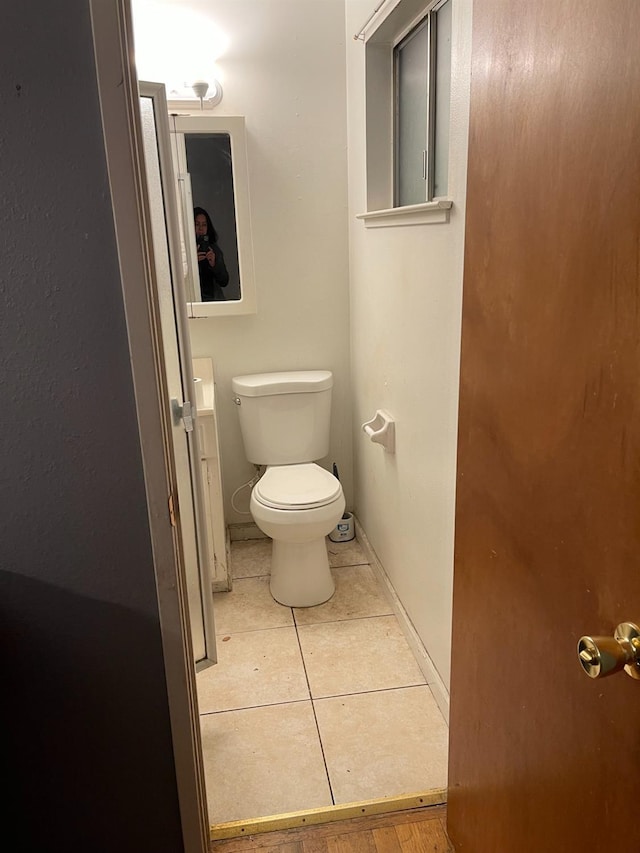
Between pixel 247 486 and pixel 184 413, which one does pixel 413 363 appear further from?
pixel 247 486

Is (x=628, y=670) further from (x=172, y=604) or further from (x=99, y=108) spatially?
(x=99, y=108)

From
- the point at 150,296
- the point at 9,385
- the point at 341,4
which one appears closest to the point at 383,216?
the point at 341,4

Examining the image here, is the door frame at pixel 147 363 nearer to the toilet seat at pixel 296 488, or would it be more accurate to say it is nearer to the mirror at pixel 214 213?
the toilet seat at pixel 296 488

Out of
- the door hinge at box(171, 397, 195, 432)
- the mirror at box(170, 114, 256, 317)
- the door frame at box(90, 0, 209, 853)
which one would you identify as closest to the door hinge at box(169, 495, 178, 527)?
the door frame at box(90, 0, 209, 853)

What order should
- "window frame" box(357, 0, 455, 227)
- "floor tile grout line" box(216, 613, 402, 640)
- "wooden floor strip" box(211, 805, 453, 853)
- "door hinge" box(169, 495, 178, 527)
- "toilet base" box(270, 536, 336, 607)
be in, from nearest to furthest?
"door hinge" box(169, 495, 178, 527) → "wooden floor strip" box(211, 805, 453, 853) → "window frame" box(357, 0, 455, 227) → "floor tile grout line" box(216, 613, 402, 640) → "toilet base" box(270, 536, 336, 607)

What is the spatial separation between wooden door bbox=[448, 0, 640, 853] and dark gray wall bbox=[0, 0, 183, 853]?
60 cm

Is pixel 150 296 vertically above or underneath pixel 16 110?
underneath

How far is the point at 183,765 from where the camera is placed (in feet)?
4.08

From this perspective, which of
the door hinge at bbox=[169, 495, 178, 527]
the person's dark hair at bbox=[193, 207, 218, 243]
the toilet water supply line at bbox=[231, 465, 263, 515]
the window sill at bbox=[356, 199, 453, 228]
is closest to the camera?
the door hinge at bbox=[169, 495, 178, 527]

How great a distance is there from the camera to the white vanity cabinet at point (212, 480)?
2408 millimetres

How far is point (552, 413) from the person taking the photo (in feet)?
2.92

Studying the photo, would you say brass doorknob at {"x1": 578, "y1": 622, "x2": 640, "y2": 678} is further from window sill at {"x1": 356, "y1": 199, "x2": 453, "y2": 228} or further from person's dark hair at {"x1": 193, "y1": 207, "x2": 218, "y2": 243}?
person's dark hair at {"x1": 193, "y1": 207, "x2": 218, "y2": 243}

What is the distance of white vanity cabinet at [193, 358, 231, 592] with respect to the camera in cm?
241

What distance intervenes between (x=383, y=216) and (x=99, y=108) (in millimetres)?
1371
